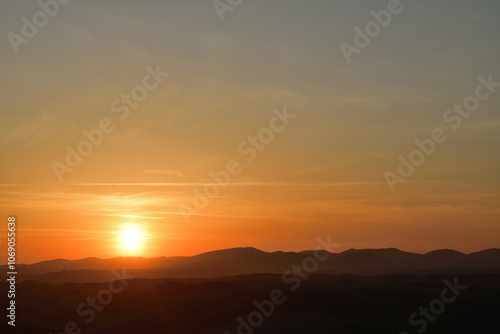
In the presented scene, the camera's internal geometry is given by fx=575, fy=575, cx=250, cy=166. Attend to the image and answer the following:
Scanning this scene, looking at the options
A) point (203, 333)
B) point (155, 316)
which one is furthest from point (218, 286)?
point (203, 333)

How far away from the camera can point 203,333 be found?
46594mm

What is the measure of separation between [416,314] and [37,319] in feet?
121

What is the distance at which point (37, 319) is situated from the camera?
2275 inches

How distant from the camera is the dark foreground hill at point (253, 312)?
153 feet

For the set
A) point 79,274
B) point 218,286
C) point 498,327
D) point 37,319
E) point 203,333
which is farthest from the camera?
point 79,274

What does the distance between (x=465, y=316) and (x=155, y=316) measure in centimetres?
2899

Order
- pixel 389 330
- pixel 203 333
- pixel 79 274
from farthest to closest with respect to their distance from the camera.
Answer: pixel 79 274 < pixel 203 333 < pixel 389 330

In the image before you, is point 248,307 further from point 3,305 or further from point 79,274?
point 79,274

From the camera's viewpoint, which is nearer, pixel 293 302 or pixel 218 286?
pixel 293 302


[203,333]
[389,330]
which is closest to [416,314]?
[389,330]

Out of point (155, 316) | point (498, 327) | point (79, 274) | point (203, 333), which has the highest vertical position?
point (79, 274)

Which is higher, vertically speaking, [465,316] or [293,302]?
[293,302]

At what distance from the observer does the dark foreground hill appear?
4669cm

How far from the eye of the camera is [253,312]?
163 feet
